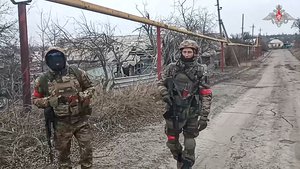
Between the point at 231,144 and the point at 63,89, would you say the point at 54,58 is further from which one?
the point at 231,144

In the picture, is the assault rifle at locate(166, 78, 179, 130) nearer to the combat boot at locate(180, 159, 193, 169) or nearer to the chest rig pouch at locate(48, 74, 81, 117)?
the combat boot at locate(180, 159, 193, 169)

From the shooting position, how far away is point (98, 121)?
5.84 m

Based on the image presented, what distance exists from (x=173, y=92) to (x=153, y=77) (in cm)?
479

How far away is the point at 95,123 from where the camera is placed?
5.77 meters

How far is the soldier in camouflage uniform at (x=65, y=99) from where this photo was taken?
10.8ft

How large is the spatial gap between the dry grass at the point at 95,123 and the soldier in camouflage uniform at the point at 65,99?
824mm

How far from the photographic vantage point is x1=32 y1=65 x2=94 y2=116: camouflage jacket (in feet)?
10.9

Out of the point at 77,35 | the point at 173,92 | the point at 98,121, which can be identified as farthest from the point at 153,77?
→ the point at 173,92

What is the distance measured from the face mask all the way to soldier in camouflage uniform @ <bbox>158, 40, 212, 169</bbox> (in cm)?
116

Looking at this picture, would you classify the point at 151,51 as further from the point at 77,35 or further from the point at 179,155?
the point at 179,155

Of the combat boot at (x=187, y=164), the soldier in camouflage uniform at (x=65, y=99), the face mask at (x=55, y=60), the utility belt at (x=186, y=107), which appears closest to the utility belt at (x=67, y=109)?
the soldier in camouflage uniform at (x=65, y=99)

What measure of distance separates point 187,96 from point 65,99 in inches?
53.4
